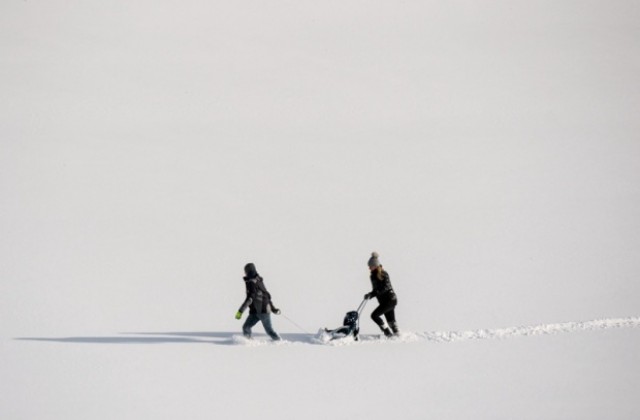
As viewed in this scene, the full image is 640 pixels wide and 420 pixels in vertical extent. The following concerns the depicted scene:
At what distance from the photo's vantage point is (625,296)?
15609 mm

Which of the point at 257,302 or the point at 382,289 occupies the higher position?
the point at 382,289

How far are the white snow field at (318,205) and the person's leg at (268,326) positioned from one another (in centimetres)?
27

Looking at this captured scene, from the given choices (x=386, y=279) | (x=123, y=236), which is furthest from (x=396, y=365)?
(x=123, y=236)

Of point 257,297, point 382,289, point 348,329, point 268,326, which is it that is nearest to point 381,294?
point 382,289

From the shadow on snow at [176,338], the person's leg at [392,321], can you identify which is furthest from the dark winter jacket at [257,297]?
the person's leg at [392,321]

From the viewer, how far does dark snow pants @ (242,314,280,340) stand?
1348 centimetres

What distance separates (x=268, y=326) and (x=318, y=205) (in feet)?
32.4

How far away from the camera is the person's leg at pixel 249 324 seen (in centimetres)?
1359

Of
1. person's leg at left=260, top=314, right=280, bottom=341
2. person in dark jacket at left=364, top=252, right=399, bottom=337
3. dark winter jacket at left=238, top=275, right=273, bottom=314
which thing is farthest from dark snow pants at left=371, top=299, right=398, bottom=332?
dark winter jacket at left=238, top=275, right=273, bottom=314

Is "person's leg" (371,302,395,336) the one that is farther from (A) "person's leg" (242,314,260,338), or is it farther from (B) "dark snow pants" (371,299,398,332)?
(A) "person's leg" (242,314,260,338)

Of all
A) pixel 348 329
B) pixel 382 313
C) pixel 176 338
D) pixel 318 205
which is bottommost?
pixel 176 338

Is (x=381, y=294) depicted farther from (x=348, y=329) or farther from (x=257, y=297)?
(x=257, y=297)

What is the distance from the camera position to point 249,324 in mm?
13609

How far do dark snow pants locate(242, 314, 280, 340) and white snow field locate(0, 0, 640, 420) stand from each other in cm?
22
